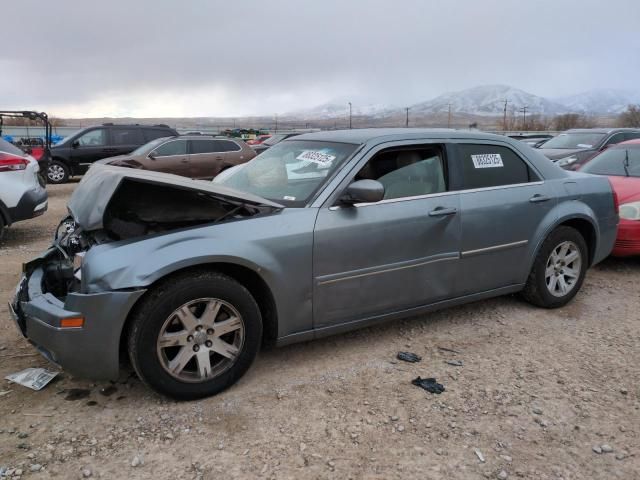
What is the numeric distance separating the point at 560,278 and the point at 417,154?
6.04 feet

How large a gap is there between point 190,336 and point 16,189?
528 centimetres

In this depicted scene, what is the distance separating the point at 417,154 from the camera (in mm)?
3848

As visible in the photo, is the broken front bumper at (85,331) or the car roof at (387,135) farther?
the car roof at (387,135)

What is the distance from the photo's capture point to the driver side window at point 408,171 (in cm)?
363

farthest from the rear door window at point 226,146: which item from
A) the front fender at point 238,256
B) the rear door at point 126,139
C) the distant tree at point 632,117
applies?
the distant tree at point 632,117

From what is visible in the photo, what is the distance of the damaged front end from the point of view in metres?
2.74

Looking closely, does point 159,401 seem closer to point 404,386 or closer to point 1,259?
point 404,386

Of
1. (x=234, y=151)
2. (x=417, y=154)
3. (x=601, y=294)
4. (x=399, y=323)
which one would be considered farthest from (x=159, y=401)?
(x=234, y=151)

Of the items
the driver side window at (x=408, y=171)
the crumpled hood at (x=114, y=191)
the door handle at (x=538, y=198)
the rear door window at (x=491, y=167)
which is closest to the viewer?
the crumpled hood at (x=114, y=191)

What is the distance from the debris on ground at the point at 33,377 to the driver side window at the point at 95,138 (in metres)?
12.6

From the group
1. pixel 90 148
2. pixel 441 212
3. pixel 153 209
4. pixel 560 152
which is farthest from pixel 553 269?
pixel 90 148

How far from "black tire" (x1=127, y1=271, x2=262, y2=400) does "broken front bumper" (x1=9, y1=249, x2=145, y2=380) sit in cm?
10

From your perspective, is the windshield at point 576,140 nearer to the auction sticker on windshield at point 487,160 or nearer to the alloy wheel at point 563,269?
the alloy wheel at point 563,269

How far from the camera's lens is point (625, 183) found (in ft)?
20.1
